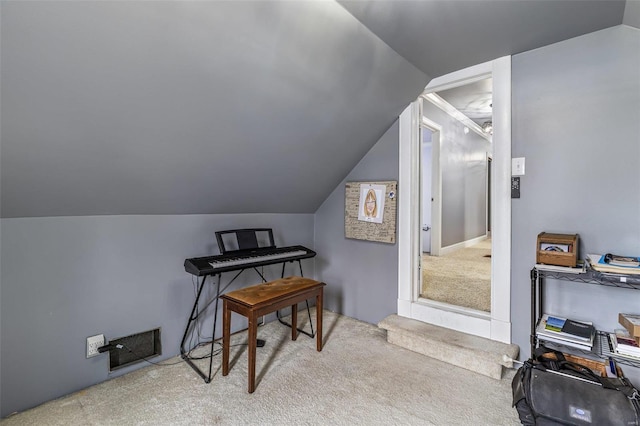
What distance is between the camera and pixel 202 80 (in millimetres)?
1610

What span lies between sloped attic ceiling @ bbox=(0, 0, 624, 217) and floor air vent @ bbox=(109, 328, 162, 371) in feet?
2.90

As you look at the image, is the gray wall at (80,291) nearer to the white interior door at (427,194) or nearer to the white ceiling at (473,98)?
the white ceiling at (473,98)

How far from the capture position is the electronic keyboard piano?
2060mm

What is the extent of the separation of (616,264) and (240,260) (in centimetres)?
227

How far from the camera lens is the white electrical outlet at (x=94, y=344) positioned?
1917mm

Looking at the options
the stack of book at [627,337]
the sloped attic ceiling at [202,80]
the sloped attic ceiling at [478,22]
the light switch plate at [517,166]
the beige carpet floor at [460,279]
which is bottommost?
the beige carpet floor at [460,279]

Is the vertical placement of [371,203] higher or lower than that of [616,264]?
higher

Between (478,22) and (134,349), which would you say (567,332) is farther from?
(134,349)

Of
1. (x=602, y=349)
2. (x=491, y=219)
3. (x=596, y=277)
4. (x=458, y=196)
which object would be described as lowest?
(x=602, y=349)

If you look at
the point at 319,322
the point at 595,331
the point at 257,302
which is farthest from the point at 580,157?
the point at 257,302

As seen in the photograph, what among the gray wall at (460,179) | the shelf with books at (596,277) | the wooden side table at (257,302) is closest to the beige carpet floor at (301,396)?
the wooden side table at (257,302)

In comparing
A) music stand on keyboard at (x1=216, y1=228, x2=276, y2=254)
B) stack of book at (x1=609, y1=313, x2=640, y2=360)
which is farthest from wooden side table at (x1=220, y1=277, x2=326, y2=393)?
stack of book at (x1=609, y1=313, x2=640, y2=360)

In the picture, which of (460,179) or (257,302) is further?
(460,179)

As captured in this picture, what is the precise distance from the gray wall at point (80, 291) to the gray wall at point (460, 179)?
414 cm
